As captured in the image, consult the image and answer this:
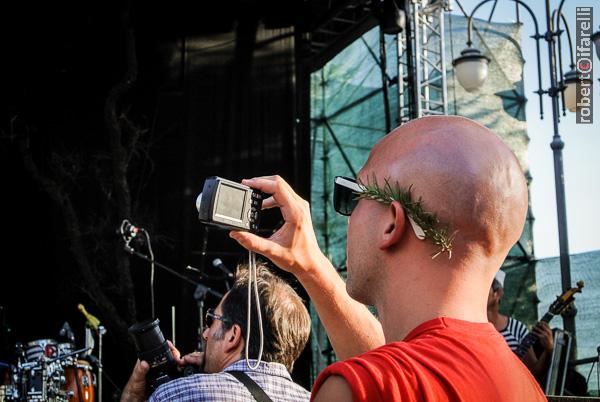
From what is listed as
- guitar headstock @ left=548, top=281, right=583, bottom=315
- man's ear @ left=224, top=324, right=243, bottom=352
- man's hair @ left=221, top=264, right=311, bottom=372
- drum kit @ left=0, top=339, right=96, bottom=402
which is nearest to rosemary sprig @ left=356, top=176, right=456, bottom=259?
man's hair @ left=221, top=264, right=311, bottom=372

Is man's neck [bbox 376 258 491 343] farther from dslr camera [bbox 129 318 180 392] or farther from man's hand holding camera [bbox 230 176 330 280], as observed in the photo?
dslr camera [bbox 129 318 180 392]

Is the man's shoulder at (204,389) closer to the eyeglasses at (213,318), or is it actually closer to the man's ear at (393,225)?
the eyeglasses at (213,318)

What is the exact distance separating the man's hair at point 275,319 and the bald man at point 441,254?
150cm

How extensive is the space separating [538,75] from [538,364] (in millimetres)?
2716

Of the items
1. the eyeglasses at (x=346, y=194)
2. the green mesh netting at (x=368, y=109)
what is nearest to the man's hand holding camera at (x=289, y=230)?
the eyeglasses at (x=346, y=194)

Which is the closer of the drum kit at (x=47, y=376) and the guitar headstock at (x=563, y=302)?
the guitar headstock at (x=563, y=302)

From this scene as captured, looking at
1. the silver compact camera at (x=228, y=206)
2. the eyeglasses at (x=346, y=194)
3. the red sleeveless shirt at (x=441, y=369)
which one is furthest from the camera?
the silver compact camera at (x=228, y=206)

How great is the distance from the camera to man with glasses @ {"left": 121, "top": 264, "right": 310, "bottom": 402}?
7.60 ft

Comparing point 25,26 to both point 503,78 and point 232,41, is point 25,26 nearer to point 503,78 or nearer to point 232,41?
point 232,41

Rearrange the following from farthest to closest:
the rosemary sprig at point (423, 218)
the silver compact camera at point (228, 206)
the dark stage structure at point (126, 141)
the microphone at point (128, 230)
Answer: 1. the dark stage structure at point (126, 141)
2. the microphone at point (128, 230)
3. the silver compact camera at point (228, 206)
4. the rosemary sprig at point (423, 218)

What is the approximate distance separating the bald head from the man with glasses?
137 centimetres

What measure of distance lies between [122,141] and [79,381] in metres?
3.86

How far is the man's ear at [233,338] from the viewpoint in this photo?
2.82 metres

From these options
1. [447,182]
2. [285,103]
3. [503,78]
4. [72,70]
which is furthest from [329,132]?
[447,182]
